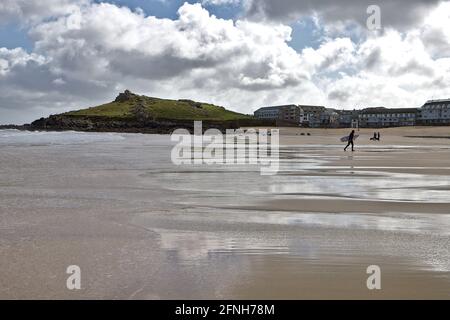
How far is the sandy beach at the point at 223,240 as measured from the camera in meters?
Answer: 4.55

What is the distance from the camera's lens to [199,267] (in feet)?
16.9

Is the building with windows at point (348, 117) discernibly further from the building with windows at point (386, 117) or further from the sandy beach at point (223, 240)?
the sandy beach at point (223, 240)

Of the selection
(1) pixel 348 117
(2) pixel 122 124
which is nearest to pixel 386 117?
(1) pixel 348 117

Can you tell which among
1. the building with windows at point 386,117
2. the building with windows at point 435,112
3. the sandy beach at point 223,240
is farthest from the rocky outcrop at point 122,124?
the sandy beach at point 223,240

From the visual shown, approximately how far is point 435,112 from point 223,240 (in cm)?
15975

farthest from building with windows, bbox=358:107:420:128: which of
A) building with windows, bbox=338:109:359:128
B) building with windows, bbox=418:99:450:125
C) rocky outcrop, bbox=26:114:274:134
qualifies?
rocky outcrop, bbox=26:114:274:134

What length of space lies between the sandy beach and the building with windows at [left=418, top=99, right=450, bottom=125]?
146 m

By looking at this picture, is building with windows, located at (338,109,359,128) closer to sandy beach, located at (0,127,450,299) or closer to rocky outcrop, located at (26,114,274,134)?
rocky outcrop, located at (26,114,274,134)

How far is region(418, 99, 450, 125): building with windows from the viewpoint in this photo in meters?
146

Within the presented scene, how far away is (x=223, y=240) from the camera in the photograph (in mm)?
6410
